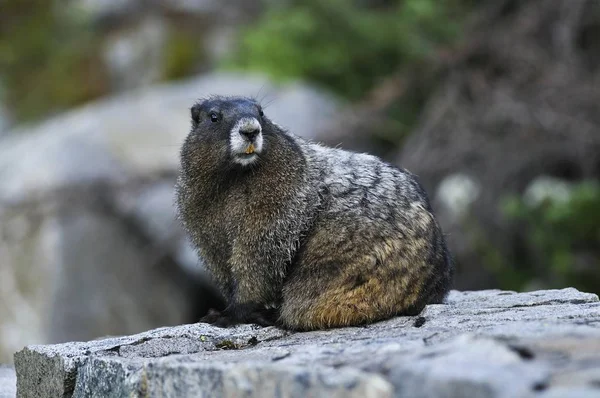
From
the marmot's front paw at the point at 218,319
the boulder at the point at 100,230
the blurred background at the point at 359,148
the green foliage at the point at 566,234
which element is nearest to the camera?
the marmot's front paw at the point at 218,319

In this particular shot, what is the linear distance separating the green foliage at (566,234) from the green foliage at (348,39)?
12.9 ft

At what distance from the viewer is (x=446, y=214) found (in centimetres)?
1180

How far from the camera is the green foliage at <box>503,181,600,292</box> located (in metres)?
10.7

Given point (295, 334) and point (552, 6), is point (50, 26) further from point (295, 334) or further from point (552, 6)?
point (295, 334)

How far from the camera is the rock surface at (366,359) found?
371 cm

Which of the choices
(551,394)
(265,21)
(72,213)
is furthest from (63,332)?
(551,394)

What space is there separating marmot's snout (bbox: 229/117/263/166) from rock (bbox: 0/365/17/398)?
7.48 feet

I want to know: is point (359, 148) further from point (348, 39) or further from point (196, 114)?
point (196, 114)

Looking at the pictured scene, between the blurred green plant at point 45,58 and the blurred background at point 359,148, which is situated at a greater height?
the blurred green plant at point 45,58

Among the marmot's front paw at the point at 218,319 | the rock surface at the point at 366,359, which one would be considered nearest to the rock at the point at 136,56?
the marmot's front paw at the point at 218,319

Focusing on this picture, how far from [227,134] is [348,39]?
9572mm

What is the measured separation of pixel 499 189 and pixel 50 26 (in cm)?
1174

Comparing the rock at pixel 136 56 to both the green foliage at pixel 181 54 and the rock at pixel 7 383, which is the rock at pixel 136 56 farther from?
the rock at pixel 7 383

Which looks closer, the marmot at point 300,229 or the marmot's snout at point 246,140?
the marmot at point 300,229
